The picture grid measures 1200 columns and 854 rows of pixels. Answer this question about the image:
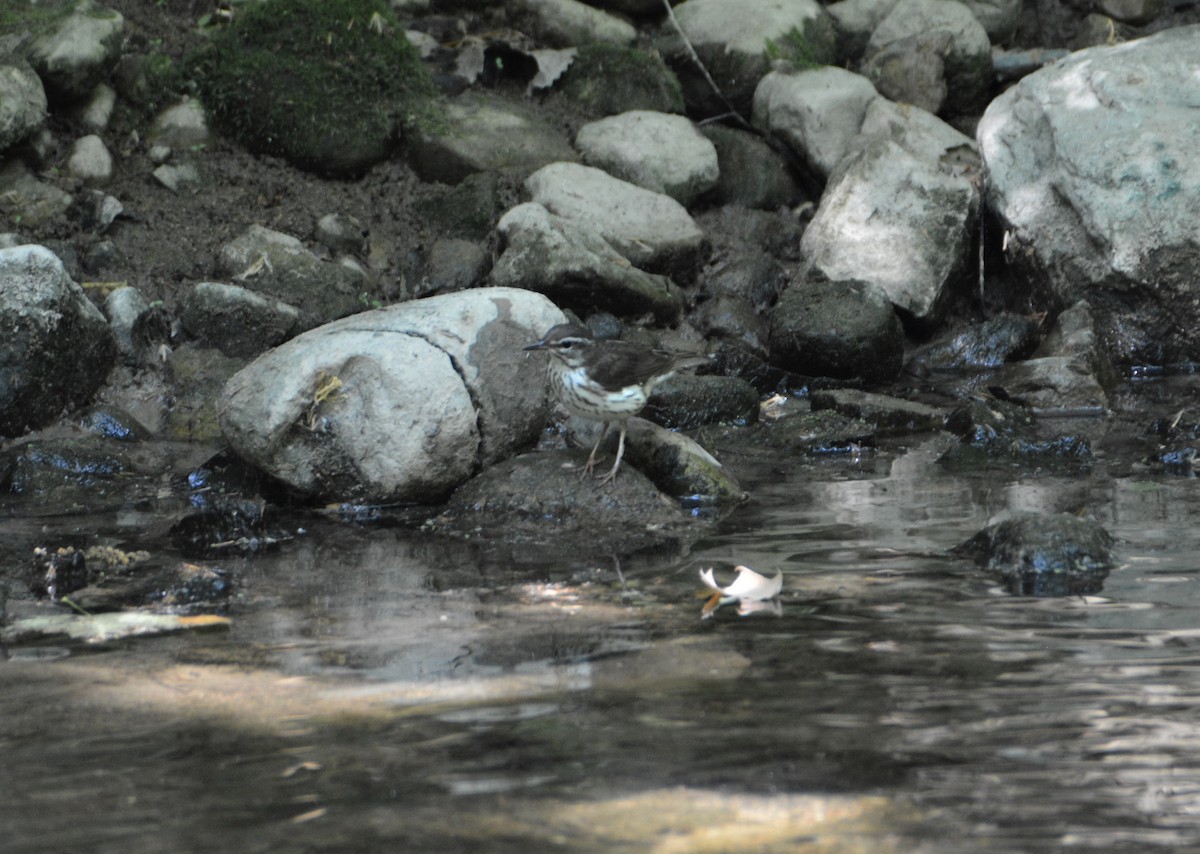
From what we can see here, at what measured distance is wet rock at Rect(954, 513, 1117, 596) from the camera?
5570mm

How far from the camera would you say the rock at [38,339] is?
8617 millimetres

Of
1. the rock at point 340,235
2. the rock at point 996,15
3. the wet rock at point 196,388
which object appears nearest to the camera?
the wet rock at point 196,388

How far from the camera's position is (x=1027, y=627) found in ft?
15.9

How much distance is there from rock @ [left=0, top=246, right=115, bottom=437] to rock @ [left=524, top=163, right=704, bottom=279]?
4204 millimetres

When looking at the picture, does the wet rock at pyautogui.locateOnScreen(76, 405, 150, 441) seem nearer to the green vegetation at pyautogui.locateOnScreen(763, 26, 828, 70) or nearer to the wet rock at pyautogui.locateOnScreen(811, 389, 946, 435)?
the wet rock at pyautogui.locateOnScreen(811, 389, 946, 435)

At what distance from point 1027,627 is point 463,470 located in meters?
3.68

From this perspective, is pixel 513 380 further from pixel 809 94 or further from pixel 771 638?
pixel 809 94

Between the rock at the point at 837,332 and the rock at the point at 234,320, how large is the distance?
160 inches

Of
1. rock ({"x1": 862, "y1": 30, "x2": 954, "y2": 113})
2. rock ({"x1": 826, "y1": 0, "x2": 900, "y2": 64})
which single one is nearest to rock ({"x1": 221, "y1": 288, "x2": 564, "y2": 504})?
rock ({"x1": 862, "y1": 30, "x2": 954, "y2": 113})

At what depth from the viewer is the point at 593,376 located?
22.9 ft

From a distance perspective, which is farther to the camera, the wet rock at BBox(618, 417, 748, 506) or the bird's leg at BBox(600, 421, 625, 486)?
the wet rock at BBox(618, 417, 748, 506)

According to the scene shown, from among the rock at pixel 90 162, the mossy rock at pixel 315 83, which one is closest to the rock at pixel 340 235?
the mossy rock at pixel 315 83

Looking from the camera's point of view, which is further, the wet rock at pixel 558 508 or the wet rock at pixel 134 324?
the wet rock at pixel 134 324

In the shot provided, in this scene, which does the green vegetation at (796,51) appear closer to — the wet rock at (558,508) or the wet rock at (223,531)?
the wet rock at (558,508)
